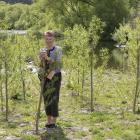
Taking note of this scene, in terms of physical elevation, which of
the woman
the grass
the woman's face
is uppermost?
the woman's face

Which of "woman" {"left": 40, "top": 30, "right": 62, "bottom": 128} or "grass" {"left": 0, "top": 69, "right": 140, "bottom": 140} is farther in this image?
"grass" {"left": 0, "top": 69, "right": 140, "bottom": 140}

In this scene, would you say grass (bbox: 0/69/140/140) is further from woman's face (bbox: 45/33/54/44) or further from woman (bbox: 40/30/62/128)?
woman's face (bbox: 45/33/54/44)

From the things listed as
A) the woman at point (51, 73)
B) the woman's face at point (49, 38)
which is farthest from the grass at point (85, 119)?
the woman's face at point (49, 38)

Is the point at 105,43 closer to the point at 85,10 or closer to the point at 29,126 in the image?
the point at 85,10

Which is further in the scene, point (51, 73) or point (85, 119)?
point (85, 119)

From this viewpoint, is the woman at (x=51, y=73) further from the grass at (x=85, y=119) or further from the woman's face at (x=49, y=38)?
the grass at (x=85, y=119)

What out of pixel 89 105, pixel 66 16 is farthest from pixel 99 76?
pixel 66 16

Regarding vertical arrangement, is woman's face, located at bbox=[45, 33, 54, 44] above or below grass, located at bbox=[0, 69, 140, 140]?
above

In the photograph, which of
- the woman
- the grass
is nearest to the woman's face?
the woman

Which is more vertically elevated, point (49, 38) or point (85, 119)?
point (49, 38)

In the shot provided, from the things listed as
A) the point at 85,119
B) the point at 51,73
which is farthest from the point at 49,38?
the point at 85,119

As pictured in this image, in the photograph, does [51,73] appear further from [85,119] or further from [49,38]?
[85,119]

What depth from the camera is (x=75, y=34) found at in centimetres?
1812

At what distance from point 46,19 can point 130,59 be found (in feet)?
129
